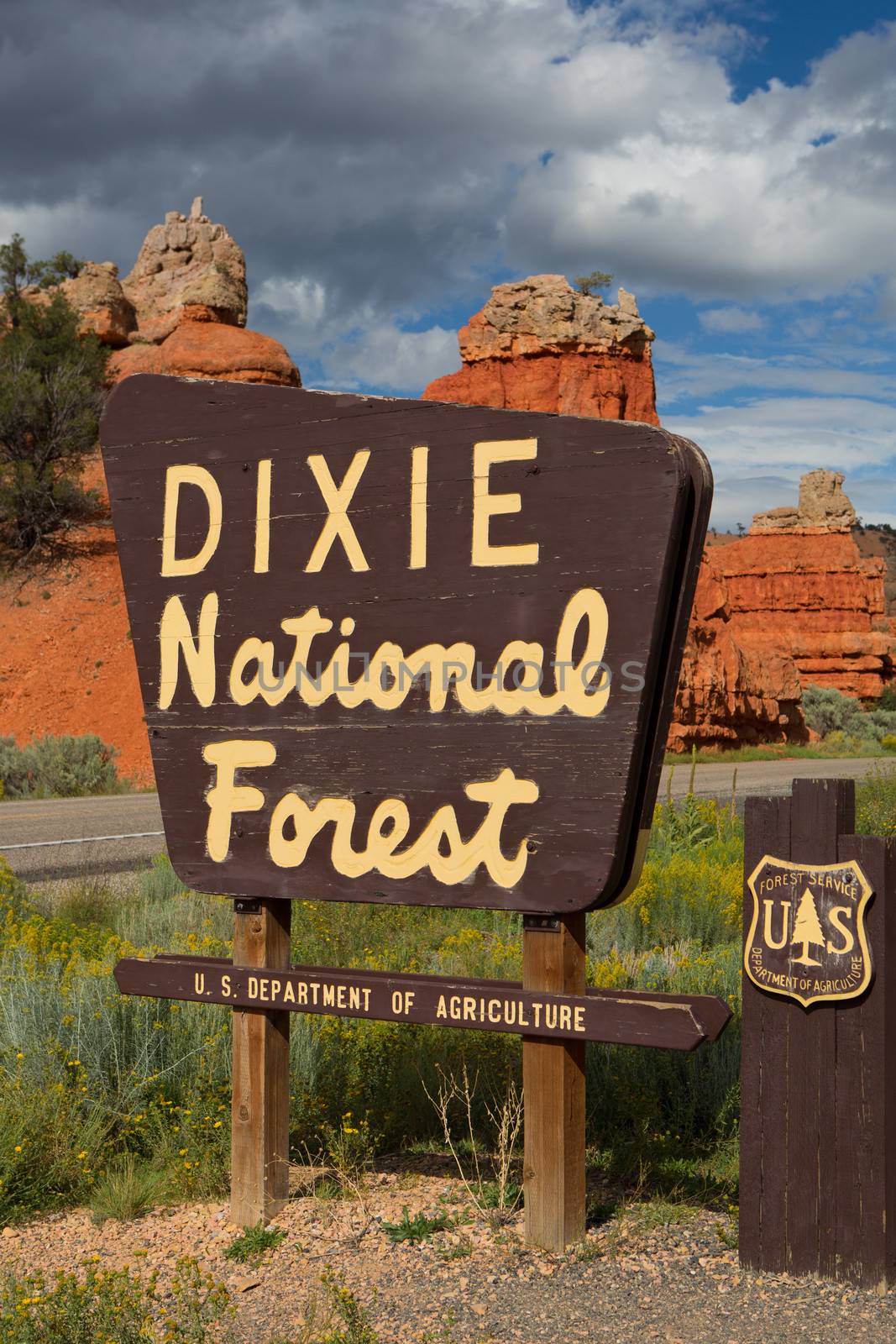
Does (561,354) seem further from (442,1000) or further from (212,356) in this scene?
Result: (442,1000)

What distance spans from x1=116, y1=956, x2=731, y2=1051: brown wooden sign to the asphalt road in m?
4.61

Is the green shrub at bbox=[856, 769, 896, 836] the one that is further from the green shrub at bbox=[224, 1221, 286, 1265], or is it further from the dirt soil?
the dirt soil

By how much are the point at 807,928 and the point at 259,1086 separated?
2.08 meters

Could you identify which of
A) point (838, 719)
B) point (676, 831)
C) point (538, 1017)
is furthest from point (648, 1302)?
point (838, 719)

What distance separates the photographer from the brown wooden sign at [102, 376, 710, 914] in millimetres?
3828

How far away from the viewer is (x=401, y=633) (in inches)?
167

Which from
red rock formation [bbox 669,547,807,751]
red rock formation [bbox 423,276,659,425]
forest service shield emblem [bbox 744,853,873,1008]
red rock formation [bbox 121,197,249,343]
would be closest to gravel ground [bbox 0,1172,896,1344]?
forest service shield emblem [bbox 744,853,873,1008]

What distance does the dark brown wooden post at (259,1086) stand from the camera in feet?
14.5

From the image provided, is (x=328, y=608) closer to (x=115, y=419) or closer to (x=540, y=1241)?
(x=115, y=419)

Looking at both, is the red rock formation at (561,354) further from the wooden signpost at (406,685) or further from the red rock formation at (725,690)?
the wooden signpost at (406,685)

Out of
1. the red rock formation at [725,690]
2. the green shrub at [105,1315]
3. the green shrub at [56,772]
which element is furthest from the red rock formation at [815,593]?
the green shrub at [105,1315]

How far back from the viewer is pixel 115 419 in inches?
189

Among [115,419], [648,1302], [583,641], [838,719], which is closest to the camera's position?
[648,1302]

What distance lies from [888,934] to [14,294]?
51.3 metres
